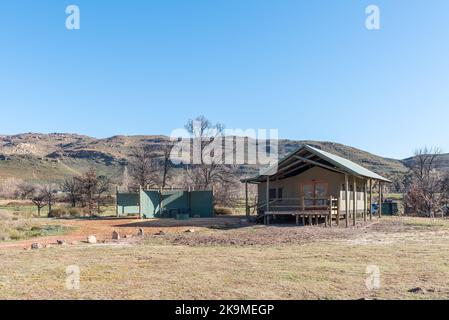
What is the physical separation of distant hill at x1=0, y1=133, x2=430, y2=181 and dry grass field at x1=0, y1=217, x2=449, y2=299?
60.3 m

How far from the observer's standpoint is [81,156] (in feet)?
487

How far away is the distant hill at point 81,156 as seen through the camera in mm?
110438

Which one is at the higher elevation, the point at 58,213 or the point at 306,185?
the point at 306,185

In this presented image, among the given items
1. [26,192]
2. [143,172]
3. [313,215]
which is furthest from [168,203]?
[26,192]

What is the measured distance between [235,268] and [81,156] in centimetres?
14678

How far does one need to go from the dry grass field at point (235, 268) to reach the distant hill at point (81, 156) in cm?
6027

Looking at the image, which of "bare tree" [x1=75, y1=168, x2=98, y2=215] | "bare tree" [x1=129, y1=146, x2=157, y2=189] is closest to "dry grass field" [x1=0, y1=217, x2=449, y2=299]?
"bare tree" [x1=75, y1=168, x2=98, y2=215]

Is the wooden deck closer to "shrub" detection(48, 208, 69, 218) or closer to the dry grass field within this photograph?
the dry grass field

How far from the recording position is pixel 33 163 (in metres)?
118

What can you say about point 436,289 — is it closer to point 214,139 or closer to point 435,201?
point 435,201

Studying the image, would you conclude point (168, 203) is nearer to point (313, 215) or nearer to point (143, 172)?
point (313, 215)

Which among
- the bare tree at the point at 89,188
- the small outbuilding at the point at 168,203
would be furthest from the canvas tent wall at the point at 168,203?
the bare tree at the point at 89,188

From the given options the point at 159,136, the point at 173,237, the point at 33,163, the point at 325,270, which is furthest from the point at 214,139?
the point at 159,136
